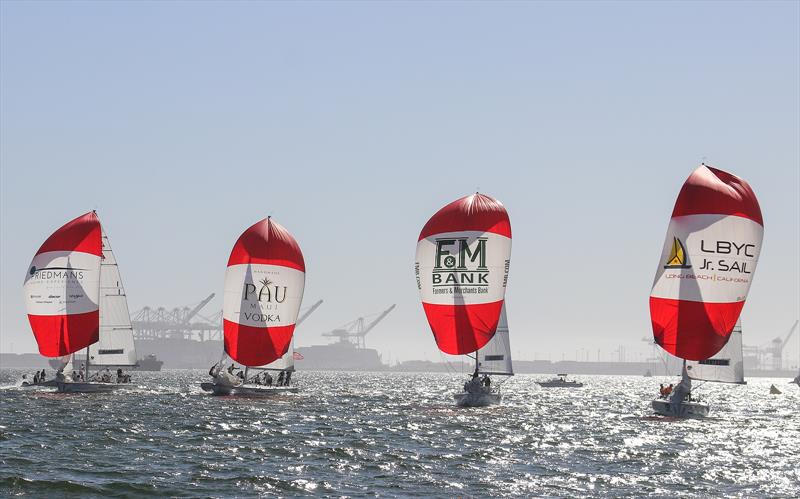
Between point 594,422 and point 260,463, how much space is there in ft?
81.6

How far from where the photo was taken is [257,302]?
61219mm

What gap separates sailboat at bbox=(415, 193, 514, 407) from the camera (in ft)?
174

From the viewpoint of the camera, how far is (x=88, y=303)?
6319cm

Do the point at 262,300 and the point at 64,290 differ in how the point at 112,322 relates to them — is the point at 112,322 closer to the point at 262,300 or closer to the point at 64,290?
the point at 64,290

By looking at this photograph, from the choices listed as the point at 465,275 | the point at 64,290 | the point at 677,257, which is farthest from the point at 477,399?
the point at 64,290

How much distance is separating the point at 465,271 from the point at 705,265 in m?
11.9

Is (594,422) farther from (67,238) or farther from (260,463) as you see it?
(67,238)

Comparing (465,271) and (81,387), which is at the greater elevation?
(465,271)

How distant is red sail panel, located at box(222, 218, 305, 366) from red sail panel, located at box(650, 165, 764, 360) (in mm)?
23147

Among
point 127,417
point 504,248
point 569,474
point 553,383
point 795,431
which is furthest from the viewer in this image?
point 553,383

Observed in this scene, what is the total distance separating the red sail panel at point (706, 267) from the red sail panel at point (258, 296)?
2315 centimetres

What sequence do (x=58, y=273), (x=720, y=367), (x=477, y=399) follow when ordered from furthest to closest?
(x=58, y=273) → (x=477, y=399) → (x=720, y=367)

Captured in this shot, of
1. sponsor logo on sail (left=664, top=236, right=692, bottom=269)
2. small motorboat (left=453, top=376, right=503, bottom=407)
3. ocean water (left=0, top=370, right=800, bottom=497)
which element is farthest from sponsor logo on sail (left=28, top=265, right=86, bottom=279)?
sponsor logo on sail (left=664, top=236, right=692, bottom=269)

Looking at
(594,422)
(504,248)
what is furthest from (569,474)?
(504,248)
